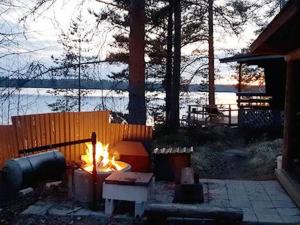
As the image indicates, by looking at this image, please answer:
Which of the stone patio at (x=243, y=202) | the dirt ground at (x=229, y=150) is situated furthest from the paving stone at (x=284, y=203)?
the dirt ground at (x=229, y=150)

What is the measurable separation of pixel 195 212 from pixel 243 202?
1702 mm

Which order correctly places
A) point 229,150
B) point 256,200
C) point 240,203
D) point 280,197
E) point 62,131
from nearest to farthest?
point 240,203 < point 256,200 < point 280,197 < point 62,131 < point 229,150

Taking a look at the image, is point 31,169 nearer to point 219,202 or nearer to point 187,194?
point 187,194

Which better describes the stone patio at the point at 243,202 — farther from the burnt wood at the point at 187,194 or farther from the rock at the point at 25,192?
the rock at the point at 25,192

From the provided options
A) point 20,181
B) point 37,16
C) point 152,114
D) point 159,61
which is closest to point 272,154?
point 37,16

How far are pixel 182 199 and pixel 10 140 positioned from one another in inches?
128

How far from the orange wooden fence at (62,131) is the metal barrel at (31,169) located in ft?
3.94

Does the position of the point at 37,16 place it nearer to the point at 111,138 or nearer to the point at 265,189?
the point at 111,138

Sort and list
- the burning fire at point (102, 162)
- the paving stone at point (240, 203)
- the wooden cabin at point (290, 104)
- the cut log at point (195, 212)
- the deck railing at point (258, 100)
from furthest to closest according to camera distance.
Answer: the deck railing at point (258, 100)
the burning fire at point (102, 162)
the wooden cabin at point (290, 104)
the paving stone at point (240, 203)
the cut log at point (195, 212)

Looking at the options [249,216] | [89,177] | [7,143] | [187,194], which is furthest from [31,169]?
[249,216]

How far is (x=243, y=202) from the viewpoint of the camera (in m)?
7.37

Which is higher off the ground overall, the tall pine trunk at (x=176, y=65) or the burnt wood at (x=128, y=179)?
the tall pine trunk at (x=176, y=65)

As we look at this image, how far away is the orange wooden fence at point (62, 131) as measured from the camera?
7.54 m

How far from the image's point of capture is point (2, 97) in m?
10.6
